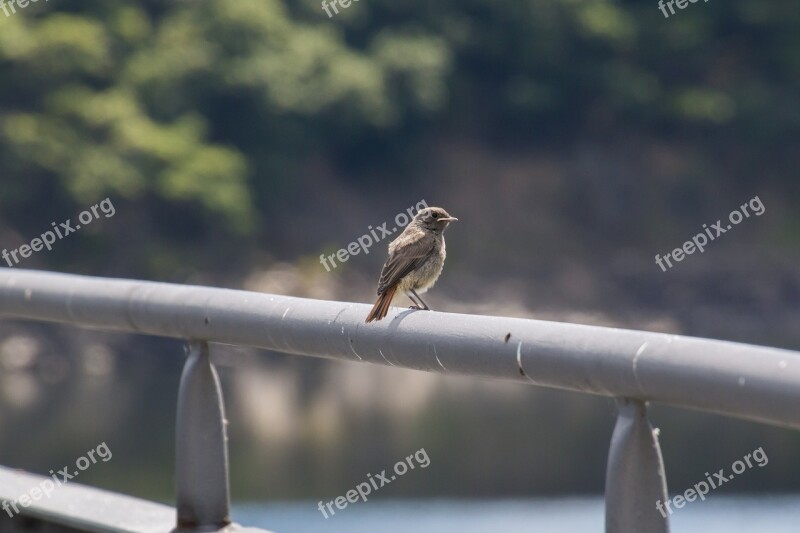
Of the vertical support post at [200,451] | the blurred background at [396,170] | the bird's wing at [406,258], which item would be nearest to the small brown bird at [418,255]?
the bird's wing at [406,258]

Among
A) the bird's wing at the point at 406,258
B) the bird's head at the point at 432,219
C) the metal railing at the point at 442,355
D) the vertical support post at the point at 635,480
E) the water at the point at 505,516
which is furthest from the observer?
the water at the point at 505,516

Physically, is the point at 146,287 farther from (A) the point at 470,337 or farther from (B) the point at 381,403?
(B) the point at 381,403

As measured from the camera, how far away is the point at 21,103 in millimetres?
49281

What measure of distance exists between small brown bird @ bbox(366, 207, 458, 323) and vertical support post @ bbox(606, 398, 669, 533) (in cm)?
319

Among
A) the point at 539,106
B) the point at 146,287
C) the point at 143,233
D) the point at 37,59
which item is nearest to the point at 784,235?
the point at 539,106

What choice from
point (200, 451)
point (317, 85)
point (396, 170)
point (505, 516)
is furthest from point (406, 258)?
point (396, 170)

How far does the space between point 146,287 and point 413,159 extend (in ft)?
172

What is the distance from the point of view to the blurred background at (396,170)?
41812mm

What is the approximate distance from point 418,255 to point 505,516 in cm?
1978

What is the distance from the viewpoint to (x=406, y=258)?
6.12m

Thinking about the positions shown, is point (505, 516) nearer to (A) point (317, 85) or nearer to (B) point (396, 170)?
(A) point (317, 85)

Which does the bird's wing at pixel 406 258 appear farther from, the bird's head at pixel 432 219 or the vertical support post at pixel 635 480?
the vertical support post at pixel 635 480

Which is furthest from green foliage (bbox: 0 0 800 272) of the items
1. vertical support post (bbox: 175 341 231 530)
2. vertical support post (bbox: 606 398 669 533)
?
vertical support post (bbox: 606 398 669 533)

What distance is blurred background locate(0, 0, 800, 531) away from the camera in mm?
41812
